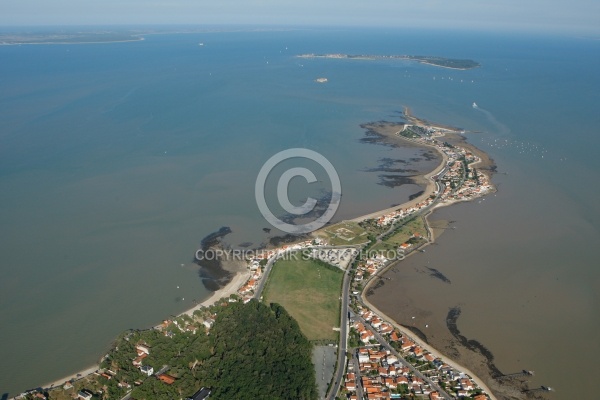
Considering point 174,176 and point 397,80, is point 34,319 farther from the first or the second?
point 397,80

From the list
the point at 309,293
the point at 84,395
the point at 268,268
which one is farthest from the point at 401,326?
the point at 84,395

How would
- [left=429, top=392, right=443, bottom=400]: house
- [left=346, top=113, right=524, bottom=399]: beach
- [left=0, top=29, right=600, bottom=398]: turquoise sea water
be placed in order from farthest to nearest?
1. [left=0, top=29, right=600, bottom=398]: turquoise sea water
2. [left=346, top=113, right=524, bottom=399]: beach
3. [left=429, top=392, right=443, bottom=400]: house

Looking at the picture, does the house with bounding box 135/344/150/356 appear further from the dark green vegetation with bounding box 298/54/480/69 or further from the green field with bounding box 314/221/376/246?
the dark green vegetation with bounding box 298/54/480/69

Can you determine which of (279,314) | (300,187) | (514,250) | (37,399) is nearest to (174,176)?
(300,187)

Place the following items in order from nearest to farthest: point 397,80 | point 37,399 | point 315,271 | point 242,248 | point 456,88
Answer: point 37,399 < point 315,271 < point 242,248 < point 456,88 < point 397,80

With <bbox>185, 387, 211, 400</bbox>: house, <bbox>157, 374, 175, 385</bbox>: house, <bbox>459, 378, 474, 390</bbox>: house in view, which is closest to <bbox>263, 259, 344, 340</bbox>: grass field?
<bbox>185, 387, 211, 400</bbox>: house

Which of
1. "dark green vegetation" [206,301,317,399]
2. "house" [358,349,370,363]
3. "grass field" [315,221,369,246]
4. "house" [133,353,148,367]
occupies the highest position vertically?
"grass field" [315,221,369,246]
